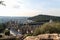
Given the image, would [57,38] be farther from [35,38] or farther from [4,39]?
[4,39]

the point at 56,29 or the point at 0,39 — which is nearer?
the point at 0,39

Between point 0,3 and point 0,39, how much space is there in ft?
6.08

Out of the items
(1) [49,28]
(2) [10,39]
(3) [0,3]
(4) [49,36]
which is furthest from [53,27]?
(3) [0,3]

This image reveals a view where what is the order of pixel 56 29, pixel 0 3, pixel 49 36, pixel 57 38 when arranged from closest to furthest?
pixel 0 3 < pixel 57 38 < pixel 49 36 < pixel 56 29

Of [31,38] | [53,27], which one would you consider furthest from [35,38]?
[53,27]

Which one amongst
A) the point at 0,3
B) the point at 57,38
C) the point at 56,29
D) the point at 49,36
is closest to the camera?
the point at 0,3

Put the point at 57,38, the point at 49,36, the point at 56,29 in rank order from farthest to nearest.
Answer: the point at 56,29 < the point at 49,36 < the point at 57,38

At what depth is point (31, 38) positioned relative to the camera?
7.98 meters

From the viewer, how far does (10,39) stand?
8141mm

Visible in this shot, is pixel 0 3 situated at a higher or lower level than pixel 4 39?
higher

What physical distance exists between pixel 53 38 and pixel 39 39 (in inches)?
21.4

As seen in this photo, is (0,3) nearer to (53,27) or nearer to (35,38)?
(35,38)

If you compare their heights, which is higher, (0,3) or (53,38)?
(0,3)

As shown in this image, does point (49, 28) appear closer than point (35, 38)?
No
